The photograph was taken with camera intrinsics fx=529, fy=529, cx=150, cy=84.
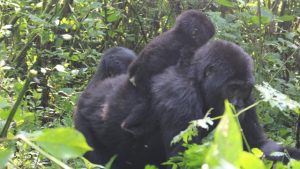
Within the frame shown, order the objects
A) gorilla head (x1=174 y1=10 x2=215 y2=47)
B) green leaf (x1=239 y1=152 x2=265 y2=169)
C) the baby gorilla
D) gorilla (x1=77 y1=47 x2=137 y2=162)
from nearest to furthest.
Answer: green leaf (x1=239 y1=152 x2=265 y2=169), the baby gorilla, gorilla head (x1=174 y1=10 x2=215 y2=47), gorilla (x1=77 y1=47 x2=137 y2=162)

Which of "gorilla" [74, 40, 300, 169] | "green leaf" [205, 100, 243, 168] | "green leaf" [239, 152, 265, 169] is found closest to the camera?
"green leaf" [205, 100, 243, 168]

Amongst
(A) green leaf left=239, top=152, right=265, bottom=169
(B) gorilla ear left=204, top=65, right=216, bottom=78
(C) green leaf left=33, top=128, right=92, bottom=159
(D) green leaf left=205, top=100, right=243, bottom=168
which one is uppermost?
(D) green leaf left=205, top=100, right=243, bottom=168

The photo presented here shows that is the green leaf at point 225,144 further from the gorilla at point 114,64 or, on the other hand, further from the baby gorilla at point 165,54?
the gorilla at point 114,64

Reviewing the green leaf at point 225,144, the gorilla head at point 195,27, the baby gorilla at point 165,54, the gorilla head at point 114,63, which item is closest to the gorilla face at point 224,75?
the baby gorilla at point 165,54

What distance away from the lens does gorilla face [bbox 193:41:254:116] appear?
269 centimetres

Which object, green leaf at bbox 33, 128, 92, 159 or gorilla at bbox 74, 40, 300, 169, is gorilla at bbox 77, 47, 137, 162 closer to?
gorilla at bbox 74, 40, 300, 169

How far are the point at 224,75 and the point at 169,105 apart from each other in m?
0.33

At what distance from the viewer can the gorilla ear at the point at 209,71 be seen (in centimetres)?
274

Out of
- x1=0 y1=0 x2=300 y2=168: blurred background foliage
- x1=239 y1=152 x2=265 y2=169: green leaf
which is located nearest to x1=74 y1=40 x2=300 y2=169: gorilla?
x1=0 y1=0 x2=300 y2=168: blurred background foliage

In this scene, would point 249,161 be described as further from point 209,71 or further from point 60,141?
point 209,71

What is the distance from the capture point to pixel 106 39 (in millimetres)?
5188

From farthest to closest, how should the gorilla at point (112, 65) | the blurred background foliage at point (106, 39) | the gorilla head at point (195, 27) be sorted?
the blurred background foliage at point (106, 39), the gorilla at point (112, 65), the gorilla head at point (195, 27)

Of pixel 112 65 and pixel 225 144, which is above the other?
pixel 225 144

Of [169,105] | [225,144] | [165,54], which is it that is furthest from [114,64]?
[225,144]
